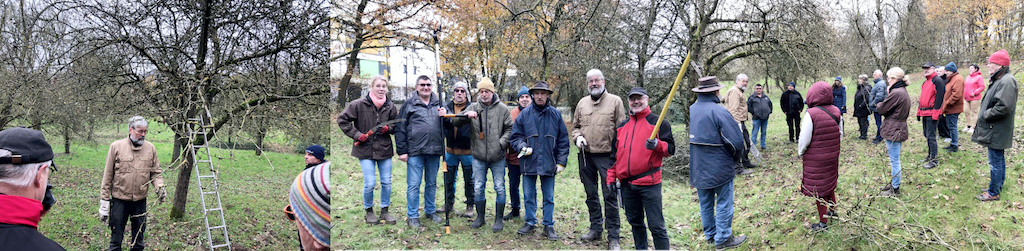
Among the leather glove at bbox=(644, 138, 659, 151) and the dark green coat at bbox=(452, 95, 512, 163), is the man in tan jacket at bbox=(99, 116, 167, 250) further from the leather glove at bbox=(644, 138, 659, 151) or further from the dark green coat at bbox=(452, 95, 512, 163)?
the leather glove at bbox=(644, 138, 659, 151)

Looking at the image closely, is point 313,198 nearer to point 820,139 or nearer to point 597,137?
point 597,137

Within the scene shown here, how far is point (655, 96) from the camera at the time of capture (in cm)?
630

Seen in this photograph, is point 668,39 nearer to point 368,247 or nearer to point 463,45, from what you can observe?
point 463,45

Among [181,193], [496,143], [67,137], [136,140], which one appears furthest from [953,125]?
[67,137]

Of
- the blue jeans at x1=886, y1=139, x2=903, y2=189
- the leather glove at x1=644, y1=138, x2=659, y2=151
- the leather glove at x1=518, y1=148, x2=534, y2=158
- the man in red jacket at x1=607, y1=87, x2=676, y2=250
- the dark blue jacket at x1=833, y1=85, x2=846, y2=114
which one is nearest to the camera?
the leather glove at x1=644, y1=138, x2=659, y2=151

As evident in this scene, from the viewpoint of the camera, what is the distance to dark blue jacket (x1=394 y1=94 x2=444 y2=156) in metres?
3.94

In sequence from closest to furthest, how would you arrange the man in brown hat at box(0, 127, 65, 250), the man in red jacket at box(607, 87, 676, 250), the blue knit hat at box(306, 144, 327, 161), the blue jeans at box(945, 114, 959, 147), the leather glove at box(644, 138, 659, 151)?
the man in brown hat at box(0, 127, 65, 250), the blue knit hat at box(306, 144, 327, 161), the leather glove at box(644, 138, 659, 151), the man in red jacket at box(607, 87, 676, 250), the blue jeans at box(945, 114, 959, 147)

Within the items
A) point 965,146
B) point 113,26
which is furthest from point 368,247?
point 965,146

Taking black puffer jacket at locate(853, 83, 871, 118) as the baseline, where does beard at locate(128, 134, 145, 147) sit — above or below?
below

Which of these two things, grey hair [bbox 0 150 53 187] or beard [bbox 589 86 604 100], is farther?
beard [bbox 589 86 604 100]

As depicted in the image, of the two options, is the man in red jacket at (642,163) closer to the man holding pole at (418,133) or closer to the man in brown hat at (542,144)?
the man in brown hat at (542,144)

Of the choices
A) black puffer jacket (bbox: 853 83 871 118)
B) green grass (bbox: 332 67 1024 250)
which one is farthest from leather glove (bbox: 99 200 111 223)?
black puffer jacket (bbox: 853 83 871 118)

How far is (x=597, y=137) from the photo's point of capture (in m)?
3.63

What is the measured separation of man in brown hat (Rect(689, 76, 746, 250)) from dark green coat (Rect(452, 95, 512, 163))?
1.43 meters
